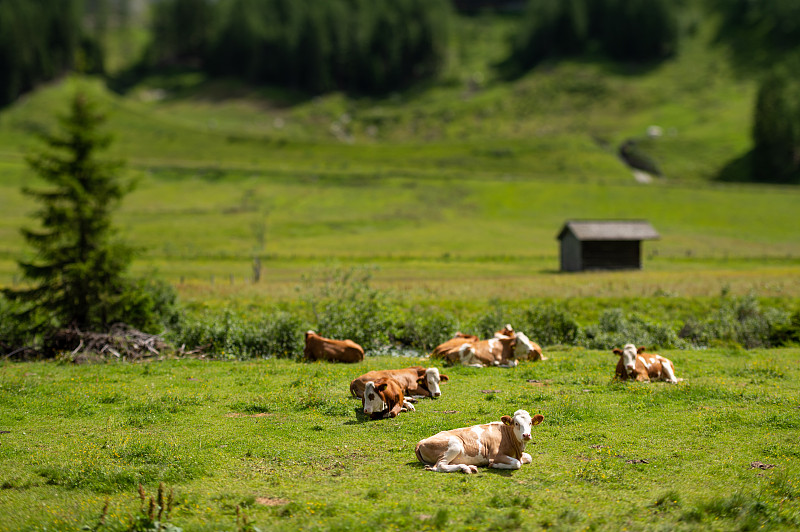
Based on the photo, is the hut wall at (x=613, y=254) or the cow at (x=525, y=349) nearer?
the cow at (x=525, y=349)

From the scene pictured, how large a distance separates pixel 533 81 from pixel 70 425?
175m

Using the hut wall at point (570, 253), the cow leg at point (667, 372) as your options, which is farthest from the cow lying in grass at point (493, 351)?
the hut wall at point (570, 253)

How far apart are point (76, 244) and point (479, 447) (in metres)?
22.1

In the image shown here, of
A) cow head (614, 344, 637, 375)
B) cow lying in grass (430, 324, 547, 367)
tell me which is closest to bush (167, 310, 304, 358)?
cow lying in grass (430, 324, 547, 367)

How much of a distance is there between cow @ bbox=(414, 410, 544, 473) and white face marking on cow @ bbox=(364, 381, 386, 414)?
2.95 meters

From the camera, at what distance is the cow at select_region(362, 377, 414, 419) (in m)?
15.5

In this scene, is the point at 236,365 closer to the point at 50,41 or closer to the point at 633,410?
the point at 633,410

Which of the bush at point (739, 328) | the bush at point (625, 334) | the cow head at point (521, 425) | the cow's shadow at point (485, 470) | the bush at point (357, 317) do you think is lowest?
the bush at point (739, 328)

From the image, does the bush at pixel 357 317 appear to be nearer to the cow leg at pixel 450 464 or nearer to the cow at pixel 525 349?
the cow at pixel 525 349

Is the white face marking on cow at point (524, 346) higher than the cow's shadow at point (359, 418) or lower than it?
lower

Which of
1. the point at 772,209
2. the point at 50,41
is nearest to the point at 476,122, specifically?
the point at 772,209

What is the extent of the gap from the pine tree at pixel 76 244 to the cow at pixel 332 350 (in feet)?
31.1

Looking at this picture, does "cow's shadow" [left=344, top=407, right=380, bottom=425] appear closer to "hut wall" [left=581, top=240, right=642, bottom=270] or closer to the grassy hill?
the grassy hill

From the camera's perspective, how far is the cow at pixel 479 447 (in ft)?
40.2
